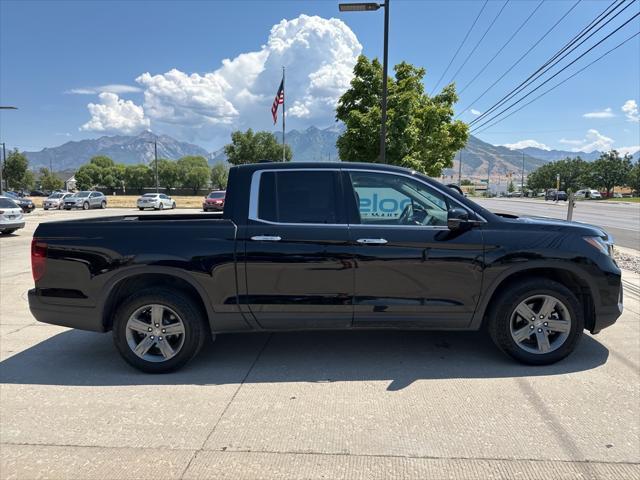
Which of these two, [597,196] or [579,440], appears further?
[597,196]

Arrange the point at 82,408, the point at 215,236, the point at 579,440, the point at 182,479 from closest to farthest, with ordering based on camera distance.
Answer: the point at 182,479 < the point at 579,440 < the point at 82,408 < the point at 215,236

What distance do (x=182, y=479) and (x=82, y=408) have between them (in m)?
1.33

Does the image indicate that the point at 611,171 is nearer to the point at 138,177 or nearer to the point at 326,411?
the point at 326,411

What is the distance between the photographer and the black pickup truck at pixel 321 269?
12.4 feet

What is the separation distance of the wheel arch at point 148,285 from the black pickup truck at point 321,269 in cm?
1

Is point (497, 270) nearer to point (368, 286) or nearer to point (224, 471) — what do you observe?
point (368, 286)

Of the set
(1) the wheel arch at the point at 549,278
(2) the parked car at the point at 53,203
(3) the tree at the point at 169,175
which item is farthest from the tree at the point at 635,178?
(3) the tree at the point at 169,175

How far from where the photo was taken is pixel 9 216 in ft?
51.3

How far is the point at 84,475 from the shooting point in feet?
8.50

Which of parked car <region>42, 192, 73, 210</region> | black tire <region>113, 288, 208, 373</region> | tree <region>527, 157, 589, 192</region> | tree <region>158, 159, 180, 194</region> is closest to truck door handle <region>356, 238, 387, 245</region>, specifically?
black tire <region>113, 288, 208, 373</region>

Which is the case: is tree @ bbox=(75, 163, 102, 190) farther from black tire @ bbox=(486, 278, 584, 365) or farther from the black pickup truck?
black tire @ bbox=(486, 278, 584, 365)

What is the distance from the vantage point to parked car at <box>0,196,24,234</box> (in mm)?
15461

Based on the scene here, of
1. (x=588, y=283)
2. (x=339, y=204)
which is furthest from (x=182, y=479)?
(x=588, y=283)

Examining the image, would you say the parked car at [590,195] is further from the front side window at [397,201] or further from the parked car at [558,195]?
the front side window at [397,201]
